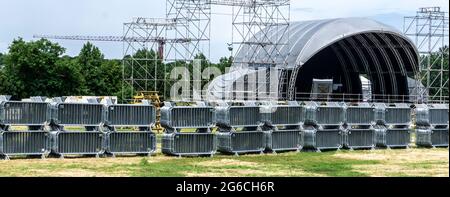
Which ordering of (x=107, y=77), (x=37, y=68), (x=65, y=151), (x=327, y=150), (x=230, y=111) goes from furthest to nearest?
1. (x=107, y=77)
2. (x=37, y=68)
3. (x=327, y=150)
4. (x=230, y=111)
5. (x=65, y=151)

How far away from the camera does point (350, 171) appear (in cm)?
1513

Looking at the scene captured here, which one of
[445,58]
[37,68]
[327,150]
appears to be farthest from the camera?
[445,58]

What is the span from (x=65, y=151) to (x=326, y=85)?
141 feet

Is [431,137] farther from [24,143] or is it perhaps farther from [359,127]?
[24,143]

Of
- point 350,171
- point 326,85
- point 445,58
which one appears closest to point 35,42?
point 326,85

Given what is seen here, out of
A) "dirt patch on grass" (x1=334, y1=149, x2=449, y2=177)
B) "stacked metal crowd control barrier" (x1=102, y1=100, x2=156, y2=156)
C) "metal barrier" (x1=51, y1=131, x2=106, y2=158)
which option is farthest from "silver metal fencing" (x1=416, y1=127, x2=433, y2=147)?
"metal barrier" (x1=51, y1=131, x2=106, y2=158)

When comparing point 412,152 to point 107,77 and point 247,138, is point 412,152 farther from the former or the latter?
point 107,77

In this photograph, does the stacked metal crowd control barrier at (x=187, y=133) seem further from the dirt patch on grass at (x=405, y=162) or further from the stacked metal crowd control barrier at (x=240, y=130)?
the dirt patch on grass at (x=405, y=162)

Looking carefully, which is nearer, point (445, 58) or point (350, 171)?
point (350, 171)

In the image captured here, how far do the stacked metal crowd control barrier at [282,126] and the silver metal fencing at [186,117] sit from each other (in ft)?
6.08

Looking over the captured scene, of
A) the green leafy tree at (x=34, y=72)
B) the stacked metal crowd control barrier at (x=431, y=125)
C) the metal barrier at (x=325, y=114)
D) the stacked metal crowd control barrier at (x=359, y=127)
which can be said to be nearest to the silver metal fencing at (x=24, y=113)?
the metal barrier at (x=325, y=114)

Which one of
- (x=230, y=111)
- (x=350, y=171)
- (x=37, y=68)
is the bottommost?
(x=350, y=171)

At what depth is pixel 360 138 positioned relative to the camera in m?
21.2

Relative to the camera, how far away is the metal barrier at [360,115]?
21094 millimetres
